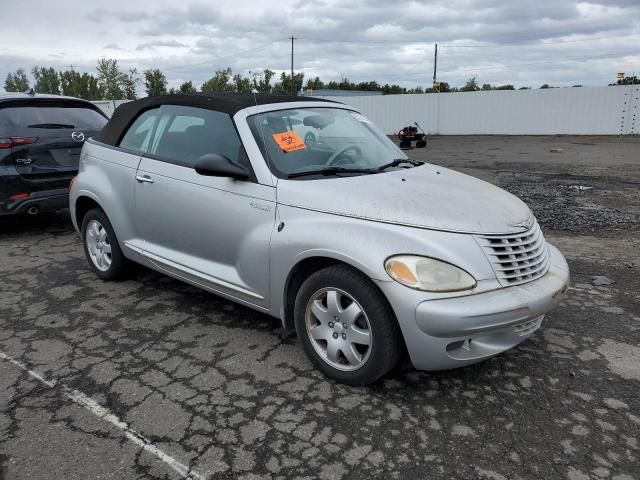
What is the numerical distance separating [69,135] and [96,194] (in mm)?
2381

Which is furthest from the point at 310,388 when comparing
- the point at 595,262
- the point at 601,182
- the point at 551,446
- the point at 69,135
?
the point at 601,182

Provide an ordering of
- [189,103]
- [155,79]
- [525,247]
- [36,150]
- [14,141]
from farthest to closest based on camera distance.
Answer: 1. [155,79]
2. [36,150]
3. [14,141]
4. [189,103]
5. [525,247]

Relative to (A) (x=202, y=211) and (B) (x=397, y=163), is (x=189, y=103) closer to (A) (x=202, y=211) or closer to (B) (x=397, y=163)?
(A) (x=202, y=211)

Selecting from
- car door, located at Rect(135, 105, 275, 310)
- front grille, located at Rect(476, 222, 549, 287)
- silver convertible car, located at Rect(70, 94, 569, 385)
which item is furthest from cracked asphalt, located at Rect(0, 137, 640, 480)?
front grille, located at Rect(476, 222, 549, 287)

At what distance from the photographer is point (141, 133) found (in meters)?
4.56

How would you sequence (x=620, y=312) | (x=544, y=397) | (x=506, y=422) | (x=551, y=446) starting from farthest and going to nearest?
1. (x=620, y=312)
2. (x=544, y=397)
3. (x=506, y=422)
4. (x=551, y=446)

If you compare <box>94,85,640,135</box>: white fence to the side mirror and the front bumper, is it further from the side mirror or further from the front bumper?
the front bumper

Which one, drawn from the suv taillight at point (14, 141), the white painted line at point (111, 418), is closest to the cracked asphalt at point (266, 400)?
the white painted line at point (111, 418)

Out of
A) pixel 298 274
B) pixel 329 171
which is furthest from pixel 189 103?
pixel 298 274

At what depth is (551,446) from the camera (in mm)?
2615

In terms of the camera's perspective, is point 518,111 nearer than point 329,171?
No

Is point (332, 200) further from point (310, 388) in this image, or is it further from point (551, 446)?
point (551, 446)

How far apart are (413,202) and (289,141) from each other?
41.9 inches

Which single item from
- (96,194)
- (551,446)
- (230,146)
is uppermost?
(230,146)
